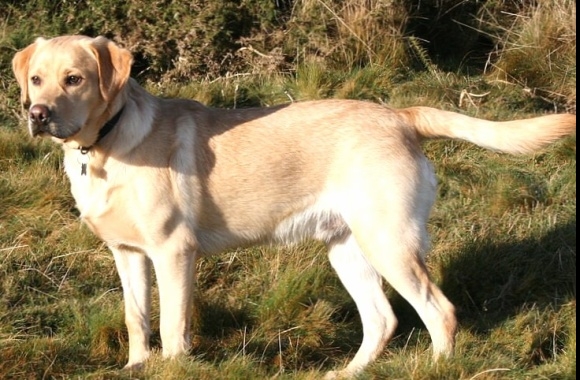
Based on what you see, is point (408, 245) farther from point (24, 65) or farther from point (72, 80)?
point (24, 65)

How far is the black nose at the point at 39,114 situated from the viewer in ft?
15.3

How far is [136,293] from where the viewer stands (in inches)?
213

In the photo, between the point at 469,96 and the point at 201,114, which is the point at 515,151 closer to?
the point at 201,114

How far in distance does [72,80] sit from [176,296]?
3.96 feet

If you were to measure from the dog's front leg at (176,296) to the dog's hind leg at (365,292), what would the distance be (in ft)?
3.02

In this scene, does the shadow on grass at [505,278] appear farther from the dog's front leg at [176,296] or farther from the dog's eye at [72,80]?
the dog's eye at [72,80]

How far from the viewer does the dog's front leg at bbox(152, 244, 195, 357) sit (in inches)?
197

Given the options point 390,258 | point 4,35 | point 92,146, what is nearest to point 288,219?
point 390,258

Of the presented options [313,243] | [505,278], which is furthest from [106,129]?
[505,278]

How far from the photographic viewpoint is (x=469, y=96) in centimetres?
795

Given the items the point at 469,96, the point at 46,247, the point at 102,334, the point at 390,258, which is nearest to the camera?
the point at 390,258

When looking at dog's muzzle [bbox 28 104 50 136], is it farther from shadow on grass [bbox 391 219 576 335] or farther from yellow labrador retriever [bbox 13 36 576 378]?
shadow on grass [bbox 391 219 576 335]

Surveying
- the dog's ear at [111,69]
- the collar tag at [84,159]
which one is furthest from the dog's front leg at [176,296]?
the dog's ear at [111,69]

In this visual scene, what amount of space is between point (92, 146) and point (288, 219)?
1.10 metres
